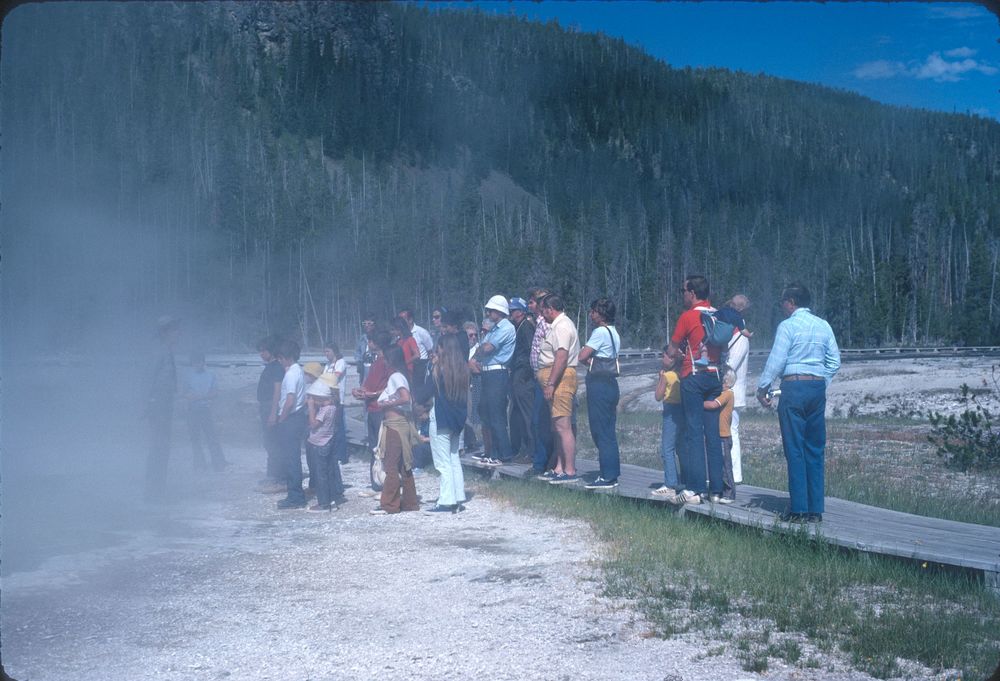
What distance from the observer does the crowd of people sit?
24.8ft

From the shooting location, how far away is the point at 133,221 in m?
61.5

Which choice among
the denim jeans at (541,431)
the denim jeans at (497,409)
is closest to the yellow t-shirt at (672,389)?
the denim jeans at (541,431)

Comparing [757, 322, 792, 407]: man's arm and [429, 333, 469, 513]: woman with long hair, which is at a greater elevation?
[757, 322, 792, 407]: man's arm

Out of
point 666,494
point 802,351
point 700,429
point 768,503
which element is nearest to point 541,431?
point 666,494

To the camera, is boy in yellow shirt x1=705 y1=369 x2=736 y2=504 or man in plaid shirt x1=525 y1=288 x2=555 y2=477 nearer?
boy in yellow shirt x1=705 y1=369 x2=736 y2=504

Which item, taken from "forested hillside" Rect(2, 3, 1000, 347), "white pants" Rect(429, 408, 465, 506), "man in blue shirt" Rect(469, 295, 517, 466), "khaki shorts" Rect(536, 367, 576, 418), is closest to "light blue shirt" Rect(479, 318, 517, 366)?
"man in blue shirt" Rect(469, 295, 517, 466)

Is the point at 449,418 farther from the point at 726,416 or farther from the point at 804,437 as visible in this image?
the point at 804,437

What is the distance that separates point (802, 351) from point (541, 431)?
4.05m

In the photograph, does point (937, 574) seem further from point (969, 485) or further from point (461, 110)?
point (461, 110)

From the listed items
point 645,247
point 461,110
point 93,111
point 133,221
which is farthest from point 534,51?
point 93,111

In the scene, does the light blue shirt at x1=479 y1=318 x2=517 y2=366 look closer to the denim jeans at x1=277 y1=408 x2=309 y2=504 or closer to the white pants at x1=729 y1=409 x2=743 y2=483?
the denim jeans at x1=277 y1=408 x2=309 y2=504

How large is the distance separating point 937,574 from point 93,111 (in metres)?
45.5

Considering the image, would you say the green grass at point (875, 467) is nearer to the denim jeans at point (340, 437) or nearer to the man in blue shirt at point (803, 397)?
the man in blue shirt at point (803, 397)

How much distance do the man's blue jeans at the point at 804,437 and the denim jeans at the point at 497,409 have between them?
4.37 m
